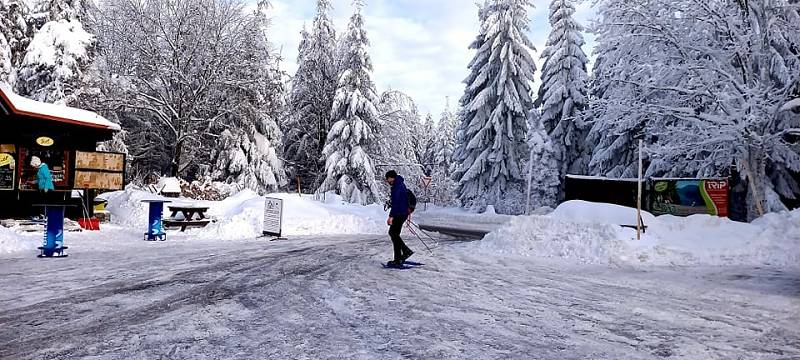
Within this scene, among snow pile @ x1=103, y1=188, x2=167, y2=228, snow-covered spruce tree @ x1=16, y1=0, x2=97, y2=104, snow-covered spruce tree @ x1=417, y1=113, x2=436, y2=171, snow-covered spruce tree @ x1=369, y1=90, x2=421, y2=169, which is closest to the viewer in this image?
snow pile @ x1=103, y1=188, x2=167, y2=228

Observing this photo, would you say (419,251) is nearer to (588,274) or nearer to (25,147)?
(588,274)

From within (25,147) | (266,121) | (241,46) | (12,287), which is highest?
(241,46)

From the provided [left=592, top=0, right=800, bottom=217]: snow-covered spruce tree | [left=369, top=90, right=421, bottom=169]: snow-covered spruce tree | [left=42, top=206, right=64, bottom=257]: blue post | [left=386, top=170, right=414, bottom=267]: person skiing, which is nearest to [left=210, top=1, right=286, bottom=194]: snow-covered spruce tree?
[left=369, top=90, right=421, bottom=169]: snow-covered spruce tree

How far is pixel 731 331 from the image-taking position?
5.55 m

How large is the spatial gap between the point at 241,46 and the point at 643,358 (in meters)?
29.4

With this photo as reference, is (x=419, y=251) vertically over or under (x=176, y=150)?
under

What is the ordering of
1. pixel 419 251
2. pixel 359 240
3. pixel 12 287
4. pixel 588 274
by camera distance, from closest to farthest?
1. pixel 12 287
2. pixel 588 274
3. pixel 419 251
4. pixel 359 240

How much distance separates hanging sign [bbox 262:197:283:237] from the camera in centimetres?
1538

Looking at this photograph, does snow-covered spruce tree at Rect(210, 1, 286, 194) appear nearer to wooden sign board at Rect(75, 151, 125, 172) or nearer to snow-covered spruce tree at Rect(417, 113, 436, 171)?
wooden sign board at Rect(75, 151, 125, 172)

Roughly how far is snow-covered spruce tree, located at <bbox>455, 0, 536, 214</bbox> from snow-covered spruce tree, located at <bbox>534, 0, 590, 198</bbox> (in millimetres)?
2131

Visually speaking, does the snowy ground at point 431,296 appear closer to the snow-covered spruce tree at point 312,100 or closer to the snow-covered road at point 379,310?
the snow-covered road at point 379,310

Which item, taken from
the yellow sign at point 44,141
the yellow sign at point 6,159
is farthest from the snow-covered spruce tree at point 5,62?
the yellow sign at point 6,159

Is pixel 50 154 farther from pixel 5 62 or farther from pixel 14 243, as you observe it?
pixel 5 62

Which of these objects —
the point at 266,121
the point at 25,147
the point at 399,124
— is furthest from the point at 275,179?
the point at 25,147
